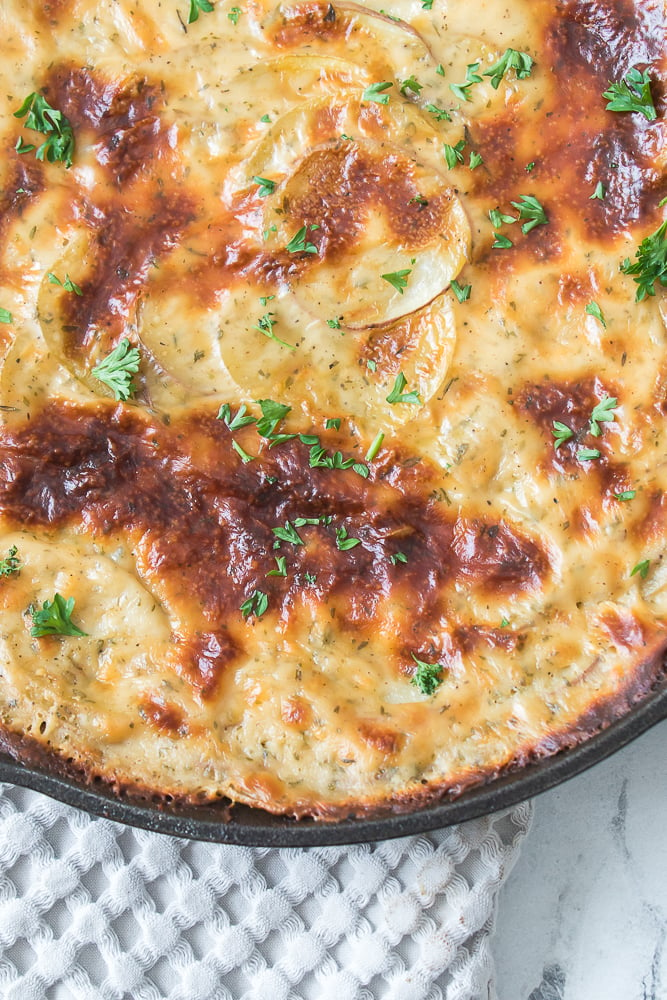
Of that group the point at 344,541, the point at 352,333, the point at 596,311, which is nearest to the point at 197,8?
the point at 352,333

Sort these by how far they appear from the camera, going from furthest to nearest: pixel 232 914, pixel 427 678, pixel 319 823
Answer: pixel 232 914 < pixel 427 678 < pixel 319 823

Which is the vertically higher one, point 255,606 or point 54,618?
point 54,618

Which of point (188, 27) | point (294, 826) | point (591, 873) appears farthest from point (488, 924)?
point (188, 27)

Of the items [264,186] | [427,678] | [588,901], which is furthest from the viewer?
[588,901]

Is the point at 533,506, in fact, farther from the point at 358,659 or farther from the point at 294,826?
the point at 294,826

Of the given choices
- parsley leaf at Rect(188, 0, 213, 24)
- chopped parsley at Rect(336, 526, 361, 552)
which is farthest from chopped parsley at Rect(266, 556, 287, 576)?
parsley leaf at Rect(188, 0, 213, 24)

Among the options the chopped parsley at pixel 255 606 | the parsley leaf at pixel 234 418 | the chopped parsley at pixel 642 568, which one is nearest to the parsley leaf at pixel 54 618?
the chopped parsley at pixel 255 606

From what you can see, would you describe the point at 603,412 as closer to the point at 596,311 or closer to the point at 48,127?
the point at 596,311
